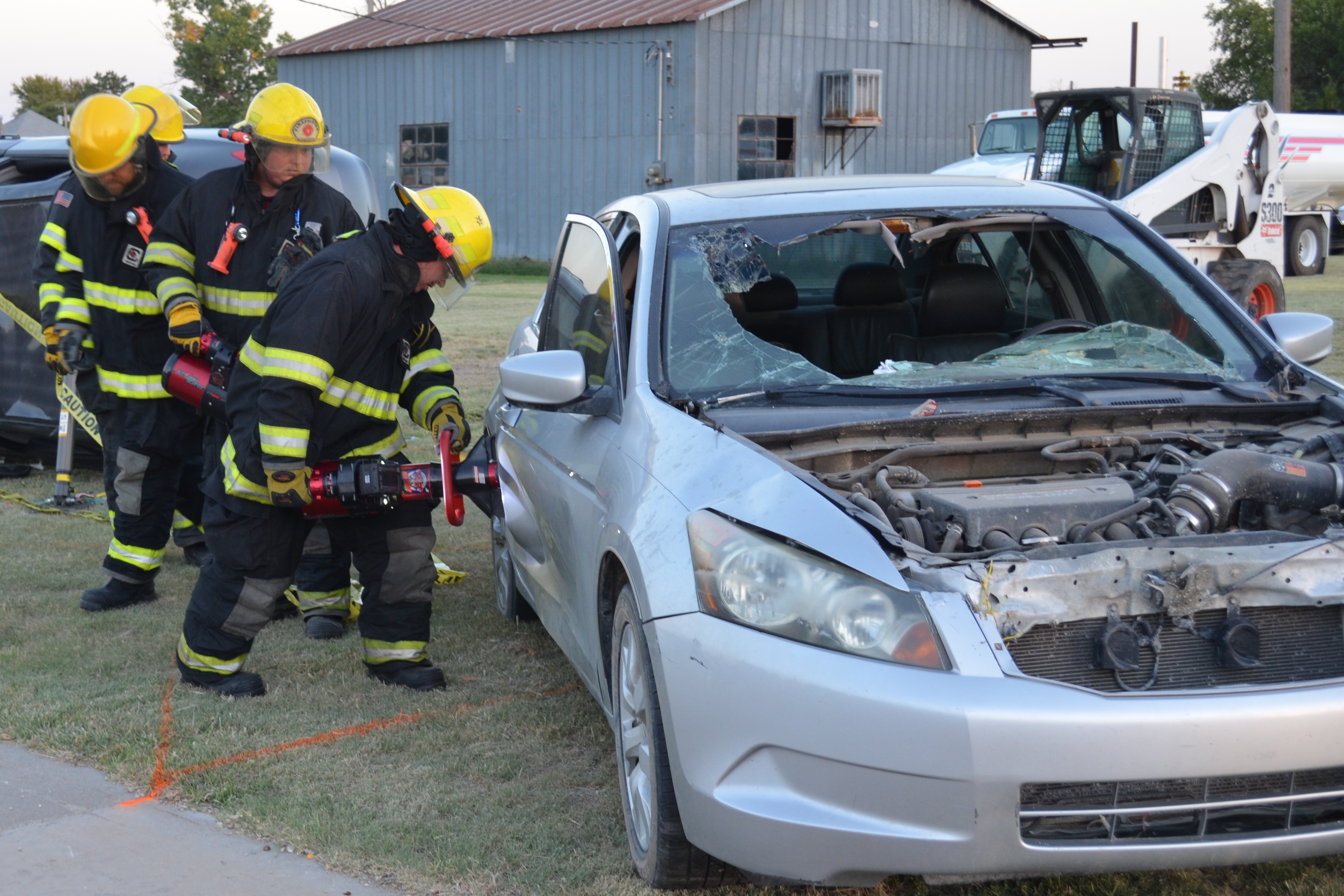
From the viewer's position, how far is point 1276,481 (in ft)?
9.50

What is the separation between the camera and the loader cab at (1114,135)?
13062 millimetres

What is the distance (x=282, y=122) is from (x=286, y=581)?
155 centimetres

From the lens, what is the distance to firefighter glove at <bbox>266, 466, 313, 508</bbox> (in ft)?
12.7

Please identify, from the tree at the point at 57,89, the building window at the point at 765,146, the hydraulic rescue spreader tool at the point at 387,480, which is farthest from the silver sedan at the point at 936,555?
the tree at the point at 57,89

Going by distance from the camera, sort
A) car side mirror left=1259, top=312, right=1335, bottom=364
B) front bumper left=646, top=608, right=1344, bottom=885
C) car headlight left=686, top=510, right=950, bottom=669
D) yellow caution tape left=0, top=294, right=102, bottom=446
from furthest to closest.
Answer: yellow caution tape left=0, top=294, right=102, bottom=446 → car side mirror left=1259, top=312, right=1335, bottom=364 → car headlight left=686, top=510, right=950, bottom=669 → front bumper left=646, top=608, right=1344, bottom=885

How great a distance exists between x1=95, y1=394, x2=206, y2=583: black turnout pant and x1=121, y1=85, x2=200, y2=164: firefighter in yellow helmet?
1.16 metres

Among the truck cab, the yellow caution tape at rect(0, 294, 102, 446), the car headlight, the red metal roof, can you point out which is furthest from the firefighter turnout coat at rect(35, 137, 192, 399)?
the red metal roof

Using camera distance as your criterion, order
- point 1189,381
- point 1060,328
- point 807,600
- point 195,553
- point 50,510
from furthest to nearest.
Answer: point 50,510, point 195,553, point 1060,328, point 1189,381, point 807,600

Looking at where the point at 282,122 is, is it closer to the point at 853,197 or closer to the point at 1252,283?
the point at 853,197

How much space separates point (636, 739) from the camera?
9.74 feet

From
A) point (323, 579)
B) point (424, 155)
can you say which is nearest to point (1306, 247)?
point (424, 155)

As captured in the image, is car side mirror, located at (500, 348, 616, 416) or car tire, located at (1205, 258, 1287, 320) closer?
car side mirror, located at (500, 348, 616, 416)

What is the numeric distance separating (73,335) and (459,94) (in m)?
23.3

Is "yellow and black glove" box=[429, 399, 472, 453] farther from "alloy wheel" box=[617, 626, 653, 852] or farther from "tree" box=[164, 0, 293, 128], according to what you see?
"tree" box=[164, 0, 293, 128]
